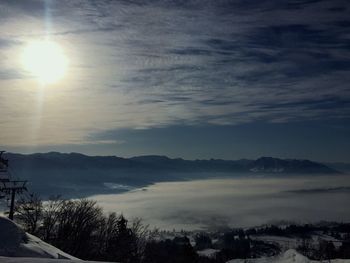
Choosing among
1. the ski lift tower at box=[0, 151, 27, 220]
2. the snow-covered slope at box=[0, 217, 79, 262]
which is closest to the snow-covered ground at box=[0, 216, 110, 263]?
the snow-covered slope at box=[0, 217, 79, 262]

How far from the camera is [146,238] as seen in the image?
227 feet

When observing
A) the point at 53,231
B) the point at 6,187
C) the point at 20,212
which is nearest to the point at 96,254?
the point at 53,231

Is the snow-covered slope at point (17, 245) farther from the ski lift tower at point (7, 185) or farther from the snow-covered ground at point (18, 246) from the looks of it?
the ski lift tower at point (7, 185)

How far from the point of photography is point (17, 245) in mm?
21234

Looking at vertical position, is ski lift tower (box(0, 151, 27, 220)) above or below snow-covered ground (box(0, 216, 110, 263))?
above

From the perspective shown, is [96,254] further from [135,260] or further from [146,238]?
[146,238]

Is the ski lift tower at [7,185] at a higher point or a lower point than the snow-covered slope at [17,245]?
higher

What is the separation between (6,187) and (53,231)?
1419cm

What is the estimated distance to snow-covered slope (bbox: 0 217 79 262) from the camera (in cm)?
2064

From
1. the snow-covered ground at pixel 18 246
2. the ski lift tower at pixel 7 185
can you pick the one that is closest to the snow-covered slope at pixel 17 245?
the snow-covered ground at pixel 18 246

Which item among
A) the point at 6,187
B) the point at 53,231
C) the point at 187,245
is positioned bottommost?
the point at 187,245

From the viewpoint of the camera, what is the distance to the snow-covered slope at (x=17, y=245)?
67.7 feet

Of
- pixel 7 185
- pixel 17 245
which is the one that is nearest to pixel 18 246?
pixel 17 245

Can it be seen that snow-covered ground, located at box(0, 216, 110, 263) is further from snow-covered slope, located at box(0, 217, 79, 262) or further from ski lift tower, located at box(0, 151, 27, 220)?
ski lift tower, located at box(0, 151, 27, 220)
